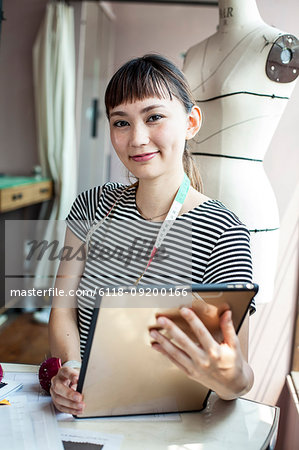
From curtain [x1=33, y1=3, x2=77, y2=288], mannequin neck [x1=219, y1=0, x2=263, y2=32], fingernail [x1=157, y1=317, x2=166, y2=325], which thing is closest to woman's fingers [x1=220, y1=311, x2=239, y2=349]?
fingernail [x1=157, y1=317, x2=166, y2=325]

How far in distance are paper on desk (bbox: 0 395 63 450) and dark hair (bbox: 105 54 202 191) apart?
2.24ft

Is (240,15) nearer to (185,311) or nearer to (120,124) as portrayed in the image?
(120,124)

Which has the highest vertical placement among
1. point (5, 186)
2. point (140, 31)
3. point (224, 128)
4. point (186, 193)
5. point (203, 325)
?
point (140, 31)

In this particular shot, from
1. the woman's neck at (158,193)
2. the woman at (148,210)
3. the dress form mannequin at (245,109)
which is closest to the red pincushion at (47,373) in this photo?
the woman at (148,210)

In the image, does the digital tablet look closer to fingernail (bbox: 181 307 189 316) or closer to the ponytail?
fingernail (bbox: 181 307 189 316)

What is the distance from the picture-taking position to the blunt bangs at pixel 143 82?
120 centimetres

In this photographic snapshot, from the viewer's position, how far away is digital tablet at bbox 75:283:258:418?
840 millimetres

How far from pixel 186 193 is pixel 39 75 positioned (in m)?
3.30

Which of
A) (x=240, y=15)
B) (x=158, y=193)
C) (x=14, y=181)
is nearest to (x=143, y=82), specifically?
(x=158, y=193)

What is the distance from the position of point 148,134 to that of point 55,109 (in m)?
3.19

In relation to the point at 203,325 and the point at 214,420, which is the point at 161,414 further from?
the point at 203,325

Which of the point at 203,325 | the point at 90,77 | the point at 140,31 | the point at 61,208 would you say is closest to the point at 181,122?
the point at 203,325

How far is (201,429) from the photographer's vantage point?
1.00 metres

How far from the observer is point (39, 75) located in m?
4.23
